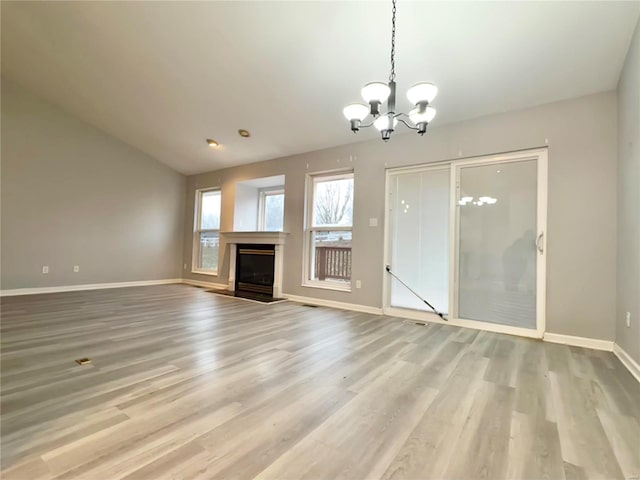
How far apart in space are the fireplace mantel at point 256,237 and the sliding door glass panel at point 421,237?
2.08m

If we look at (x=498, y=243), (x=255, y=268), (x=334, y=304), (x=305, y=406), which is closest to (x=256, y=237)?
(x=255, y=268)

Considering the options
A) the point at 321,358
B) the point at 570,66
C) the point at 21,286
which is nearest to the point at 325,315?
the point at 321,358

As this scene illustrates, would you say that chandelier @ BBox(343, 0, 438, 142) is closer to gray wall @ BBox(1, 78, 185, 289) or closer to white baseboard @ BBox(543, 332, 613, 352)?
white baseboard @ BBox(543, 332, 613, 352)

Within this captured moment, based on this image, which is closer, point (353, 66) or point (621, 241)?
point (621, 241)

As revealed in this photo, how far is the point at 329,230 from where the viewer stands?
5078mm

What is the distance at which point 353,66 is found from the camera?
3201 millimetres

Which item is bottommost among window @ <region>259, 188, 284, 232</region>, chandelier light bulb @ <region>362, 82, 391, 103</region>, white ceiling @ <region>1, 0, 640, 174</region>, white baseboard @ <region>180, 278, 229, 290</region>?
white baseboard @ <region>180, 278, 229, 290</region>

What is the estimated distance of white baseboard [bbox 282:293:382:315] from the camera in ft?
14.4

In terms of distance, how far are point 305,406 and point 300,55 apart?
3253 mm

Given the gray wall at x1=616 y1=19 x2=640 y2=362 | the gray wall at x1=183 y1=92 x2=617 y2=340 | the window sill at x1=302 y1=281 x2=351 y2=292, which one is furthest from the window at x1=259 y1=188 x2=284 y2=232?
the gray wall at x1=616 y1=19 x2=640 y2=362

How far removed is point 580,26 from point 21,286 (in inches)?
310

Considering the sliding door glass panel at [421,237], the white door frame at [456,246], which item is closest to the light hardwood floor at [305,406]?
the white door frame at [456,246]

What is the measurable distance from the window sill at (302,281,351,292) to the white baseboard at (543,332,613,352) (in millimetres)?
2498

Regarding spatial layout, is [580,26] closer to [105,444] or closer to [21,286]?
[105,444]
